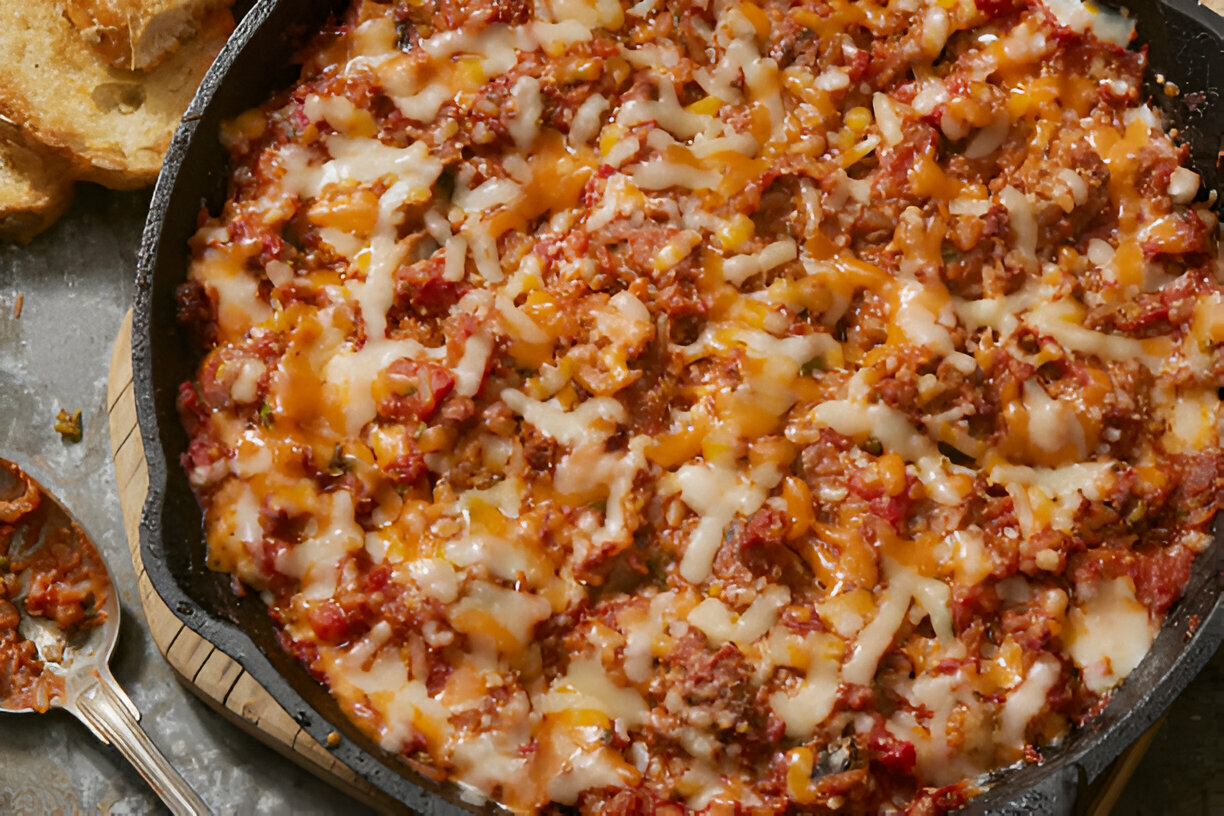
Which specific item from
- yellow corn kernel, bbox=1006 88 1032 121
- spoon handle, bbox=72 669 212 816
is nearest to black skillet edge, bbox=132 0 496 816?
spoon handle, bbox=72 669 212 816

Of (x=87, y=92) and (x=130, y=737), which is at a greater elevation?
(x=87, y=92)

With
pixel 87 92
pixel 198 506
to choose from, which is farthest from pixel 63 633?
pixel 87 92

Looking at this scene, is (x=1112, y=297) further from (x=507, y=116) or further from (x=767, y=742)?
(x=507, y=116)

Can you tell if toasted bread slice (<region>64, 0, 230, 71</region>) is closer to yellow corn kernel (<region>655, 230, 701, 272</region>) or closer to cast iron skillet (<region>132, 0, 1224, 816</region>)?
cast iron skillet (<region>132, 0, 1224, 816</region>)

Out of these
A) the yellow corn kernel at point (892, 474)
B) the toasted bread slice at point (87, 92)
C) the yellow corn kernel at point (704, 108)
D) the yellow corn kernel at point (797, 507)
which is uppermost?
the yellow corn kernel at point (704, 108)

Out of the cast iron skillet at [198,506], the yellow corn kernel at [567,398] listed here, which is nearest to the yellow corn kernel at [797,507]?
the yellow corn kernel at [567,398]

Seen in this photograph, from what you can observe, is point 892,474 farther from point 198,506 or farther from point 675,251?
point 198,506

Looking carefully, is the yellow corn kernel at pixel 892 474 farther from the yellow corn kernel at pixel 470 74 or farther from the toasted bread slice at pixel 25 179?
the toasted bread slice at pixel 25 179

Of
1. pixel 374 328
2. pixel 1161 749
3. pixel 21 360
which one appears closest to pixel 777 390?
pixel 374 328
